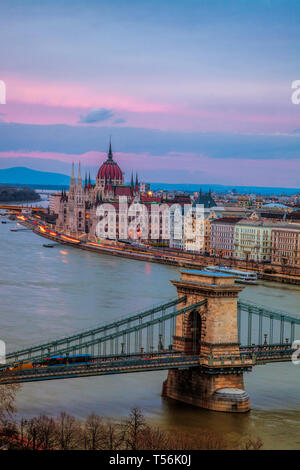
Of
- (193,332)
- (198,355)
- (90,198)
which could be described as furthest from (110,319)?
(90,198)

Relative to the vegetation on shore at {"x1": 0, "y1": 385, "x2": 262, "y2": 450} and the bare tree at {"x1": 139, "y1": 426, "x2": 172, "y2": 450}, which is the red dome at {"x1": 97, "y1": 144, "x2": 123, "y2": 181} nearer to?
the vegetation on shore at {"x1": 0, "y1": 385, "x2": 262, "y2": 450}

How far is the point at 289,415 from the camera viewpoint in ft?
42.1

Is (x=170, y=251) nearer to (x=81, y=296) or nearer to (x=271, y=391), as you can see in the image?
(x=81, y=296)

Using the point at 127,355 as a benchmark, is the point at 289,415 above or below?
below

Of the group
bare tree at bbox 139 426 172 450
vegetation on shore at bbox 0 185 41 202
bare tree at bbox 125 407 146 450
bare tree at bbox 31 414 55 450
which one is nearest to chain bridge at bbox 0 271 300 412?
bare tree at bbox 125 407 146 450

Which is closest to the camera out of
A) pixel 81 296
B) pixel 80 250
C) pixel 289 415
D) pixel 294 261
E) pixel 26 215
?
pixel 289 415

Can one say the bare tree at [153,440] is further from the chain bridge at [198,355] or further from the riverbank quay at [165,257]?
the riverbank quay at [165,257]

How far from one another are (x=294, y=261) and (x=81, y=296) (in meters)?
17.0

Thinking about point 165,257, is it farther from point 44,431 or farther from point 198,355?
point 44,431

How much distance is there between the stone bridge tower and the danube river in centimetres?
22

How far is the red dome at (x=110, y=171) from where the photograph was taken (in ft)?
251

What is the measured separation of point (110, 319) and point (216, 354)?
8190 millimetres

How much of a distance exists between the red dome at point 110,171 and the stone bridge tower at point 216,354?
Result: 63.6 meters
